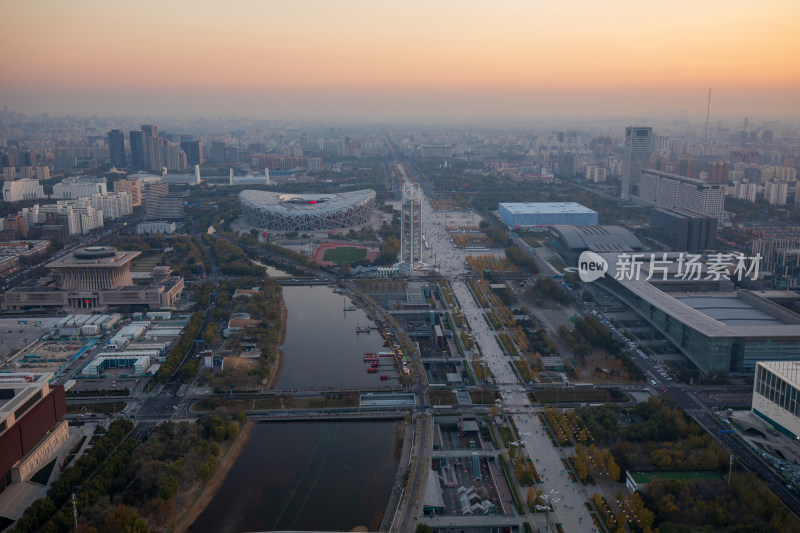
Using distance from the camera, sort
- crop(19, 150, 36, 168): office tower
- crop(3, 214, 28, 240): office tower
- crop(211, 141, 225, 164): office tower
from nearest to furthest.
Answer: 1. crop(3, 214, 28, 240): office tower
2. crop(19, 150, 36, 168): office tower
3. crop(211, 141, 225, 164): office tower

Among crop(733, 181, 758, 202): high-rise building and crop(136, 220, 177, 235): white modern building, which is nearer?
crop(136, 220, 177, 235): white modern building

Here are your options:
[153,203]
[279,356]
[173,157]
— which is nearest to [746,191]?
[279,356]

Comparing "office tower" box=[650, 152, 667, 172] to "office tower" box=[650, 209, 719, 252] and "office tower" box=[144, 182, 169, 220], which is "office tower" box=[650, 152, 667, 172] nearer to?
"office tower" box=[650, 209, 719, 252]

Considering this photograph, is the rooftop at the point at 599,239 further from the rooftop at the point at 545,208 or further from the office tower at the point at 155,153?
the office tower at the point at 155,153

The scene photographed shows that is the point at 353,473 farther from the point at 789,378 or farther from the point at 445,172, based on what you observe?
the point at 445,172

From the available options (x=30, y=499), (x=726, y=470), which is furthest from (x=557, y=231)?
(x=30, y=499)

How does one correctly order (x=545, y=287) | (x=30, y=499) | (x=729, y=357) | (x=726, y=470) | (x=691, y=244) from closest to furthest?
1. (x=30, y=499)
2. (x=726, y=470)
3. (x=729, y=357)
4. (x=545, y=287)
5. (x=691, y=244)

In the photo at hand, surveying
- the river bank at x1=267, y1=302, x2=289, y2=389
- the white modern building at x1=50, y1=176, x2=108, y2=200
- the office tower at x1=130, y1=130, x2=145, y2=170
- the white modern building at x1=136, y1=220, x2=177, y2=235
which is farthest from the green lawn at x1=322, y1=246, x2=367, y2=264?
the office tower at x1=130, y1=130, x2=145, y2=170
